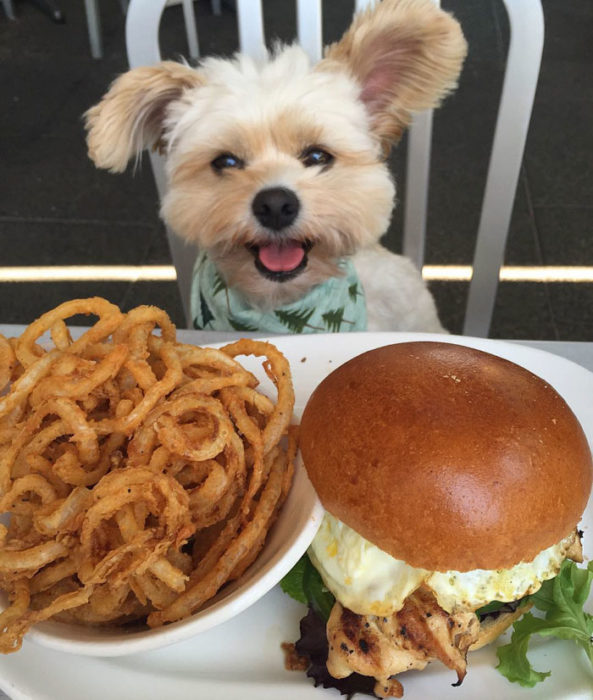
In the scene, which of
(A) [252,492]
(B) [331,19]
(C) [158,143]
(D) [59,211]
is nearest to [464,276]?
(C) [158,143]

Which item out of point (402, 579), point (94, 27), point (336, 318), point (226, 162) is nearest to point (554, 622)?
point (402, 579)

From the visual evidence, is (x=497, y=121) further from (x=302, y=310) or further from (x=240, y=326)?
(x=240, y=326)

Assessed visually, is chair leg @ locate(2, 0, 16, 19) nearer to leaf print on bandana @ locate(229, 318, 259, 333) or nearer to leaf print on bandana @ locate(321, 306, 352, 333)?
leaf print on bandana @ locate(229, 318, 259, 333)

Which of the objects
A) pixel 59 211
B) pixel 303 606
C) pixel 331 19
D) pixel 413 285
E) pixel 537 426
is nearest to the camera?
pixel 537 426

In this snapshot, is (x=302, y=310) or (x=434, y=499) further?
(x=302, y=310)

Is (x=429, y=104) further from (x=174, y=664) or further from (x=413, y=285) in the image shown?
(x=174, y=664)

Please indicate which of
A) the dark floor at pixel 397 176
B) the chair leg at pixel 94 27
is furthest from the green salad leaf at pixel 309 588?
the chair leg at pixel 94 27

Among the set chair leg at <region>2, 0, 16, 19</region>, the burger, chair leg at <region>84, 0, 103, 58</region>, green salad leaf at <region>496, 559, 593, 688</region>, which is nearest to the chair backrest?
the burger

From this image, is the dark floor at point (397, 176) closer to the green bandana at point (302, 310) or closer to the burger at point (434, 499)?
the green bandana at point (302, 310)
